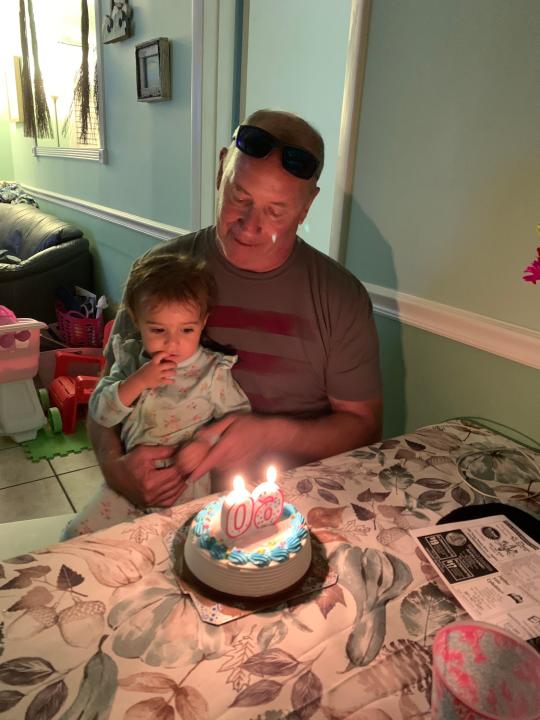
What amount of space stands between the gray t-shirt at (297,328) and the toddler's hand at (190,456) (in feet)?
0.64

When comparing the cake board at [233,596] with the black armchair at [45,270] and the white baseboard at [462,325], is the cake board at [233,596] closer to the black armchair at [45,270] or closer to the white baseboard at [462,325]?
the white baseboard at [462,325]

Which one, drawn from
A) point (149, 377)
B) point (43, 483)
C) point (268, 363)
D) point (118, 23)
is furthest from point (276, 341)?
point (118, 23)

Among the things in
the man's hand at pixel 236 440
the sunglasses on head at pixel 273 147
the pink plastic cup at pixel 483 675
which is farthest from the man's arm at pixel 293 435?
the pink plastic cup at pixel 483 675

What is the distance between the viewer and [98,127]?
139 inches

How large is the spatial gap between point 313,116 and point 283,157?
1608 millimetres

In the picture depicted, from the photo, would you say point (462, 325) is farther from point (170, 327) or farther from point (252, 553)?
point (252, 553)

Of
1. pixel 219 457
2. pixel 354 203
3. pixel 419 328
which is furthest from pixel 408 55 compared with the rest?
pixel 219 457

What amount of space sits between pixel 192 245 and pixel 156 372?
1.28 feet

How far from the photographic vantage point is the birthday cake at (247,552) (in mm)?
700

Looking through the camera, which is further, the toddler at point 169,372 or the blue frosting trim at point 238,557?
the toddler at point 169,372

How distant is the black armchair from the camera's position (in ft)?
11.6

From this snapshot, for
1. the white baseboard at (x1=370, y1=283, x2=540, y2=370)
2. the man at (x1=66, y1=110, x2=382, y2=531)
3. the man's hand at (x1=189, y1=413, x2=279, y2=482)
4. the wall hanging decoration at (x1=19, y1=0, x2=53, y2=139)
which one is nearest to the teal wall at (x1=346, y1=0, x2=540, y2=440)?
the white baseboard at (x1=370, y1=283, x2=540, y2=370)

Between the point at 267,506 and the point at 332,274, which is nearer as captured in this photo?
the point at 267,506

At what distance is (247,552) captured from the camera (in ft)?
2.42
